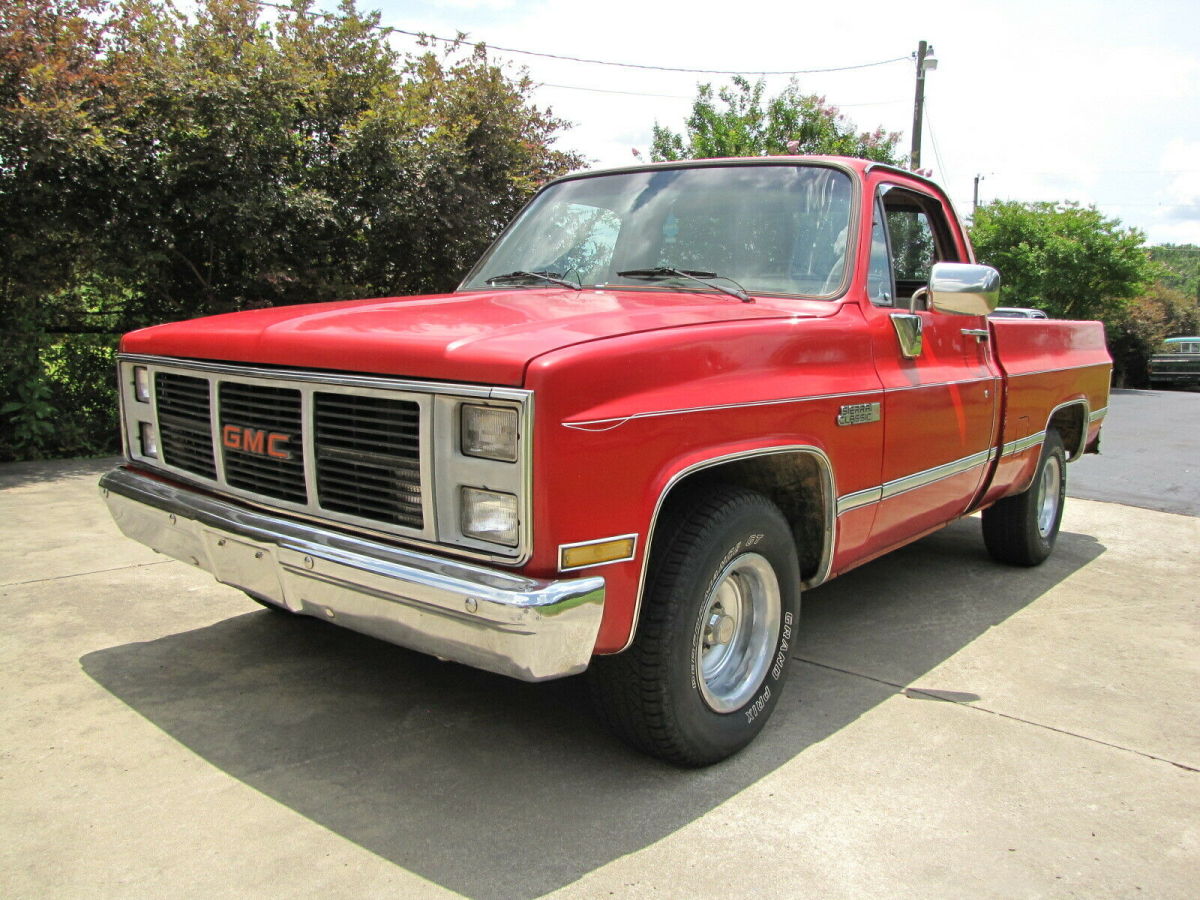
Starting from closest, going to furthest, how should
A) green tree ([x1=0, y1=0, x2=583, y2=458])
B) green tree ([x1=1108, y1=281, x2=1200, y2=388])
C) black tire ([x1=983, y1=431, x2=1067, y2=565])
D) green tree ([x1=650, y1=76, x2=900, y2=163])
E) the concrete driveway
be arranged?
1. the concrete driveway
2. black tire ([x1=983, y1=431, x2=1067, y2=565])
3. green tree ([x1=0, y1=0, x2=583, y2=458])
4. green tree ([x1=650, y1=76, x2=900, y2=163])
5. green tree ([x1=1108, y1=281, x2=1200, y2=388])

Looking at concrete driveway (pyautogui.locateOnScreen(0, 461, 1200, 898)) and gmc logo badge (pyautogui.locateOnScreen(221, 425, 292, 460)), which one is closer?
concrete driveway (pyautogui.locateOnScreen(0, 461, 1200, 898))

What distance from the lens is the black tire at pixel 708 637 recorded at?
2729 mm

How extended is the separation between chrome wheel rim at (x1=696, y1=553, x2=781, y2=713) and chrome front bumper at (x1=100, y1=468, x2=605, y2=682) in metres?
0.76

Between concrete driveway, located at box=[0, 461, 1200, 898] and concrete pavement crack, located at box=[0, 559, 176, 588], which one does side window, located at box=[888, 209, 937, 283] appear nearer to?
concrete driveway, located at box=[0, 461, 1200, 898]

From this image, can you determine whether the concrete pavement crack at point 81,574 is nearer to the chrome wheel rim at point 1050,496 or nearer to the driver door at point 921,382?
the driver door at point 921,382

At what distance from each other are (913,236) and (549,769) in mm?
3061

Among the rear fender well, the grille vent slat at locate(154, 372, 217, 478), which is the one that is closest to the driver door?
the rear fender well

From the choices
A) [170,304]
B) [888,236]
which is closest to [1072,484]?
[888,236]

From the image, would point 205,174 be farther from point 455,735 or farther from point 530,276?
point 455,735

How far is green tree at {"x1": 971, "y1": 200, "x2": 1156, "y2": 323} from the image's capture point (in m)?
23.4

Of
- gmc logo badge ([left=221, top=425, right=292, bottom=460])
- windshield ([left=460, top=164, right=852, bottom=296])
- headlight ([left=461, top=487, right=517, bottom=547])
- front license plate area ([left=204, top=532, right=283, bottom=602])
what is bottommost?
front license plate area ([left=204, top=532, right=283, bottom=602])

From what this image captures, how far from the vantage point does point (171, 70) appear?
7953mm

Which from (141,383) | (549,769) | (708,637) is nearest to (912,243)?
(708,637)

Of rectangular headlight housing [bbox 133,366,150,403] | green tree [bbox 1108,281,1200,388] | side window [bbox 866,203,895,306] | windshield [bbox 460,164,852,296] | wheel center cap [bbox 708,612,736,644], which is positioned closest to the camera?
wheel center cap [bbox 708,612,736,644]
